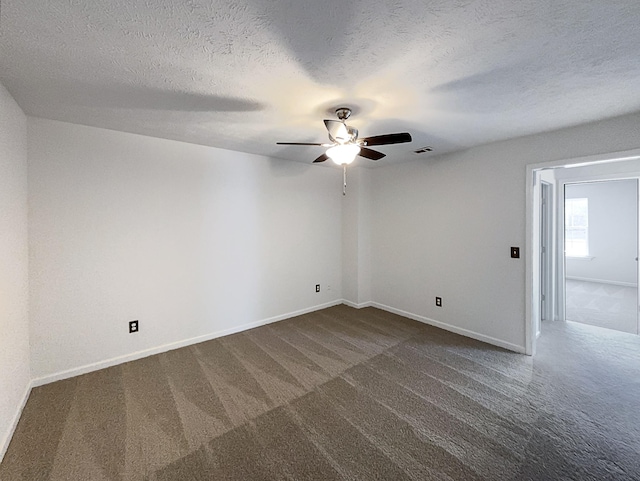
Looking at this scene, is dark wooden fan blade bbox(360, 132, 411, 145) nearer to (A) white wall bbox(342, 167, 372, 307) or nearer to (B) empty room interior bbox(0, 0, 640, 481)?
(B) empty room interior bbox(0, 0, 640, 481)

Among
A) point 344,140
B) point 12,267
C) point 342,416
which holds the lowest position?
point 342,416

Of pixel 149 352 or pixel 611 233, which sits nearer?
pixel 149 352

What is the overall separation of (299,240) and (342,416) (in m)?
2.60

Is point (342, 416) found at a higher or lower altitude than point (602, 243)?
lower

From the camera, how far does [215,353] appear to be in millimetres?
3059

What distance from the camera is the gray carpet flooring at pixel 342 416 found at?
164cm

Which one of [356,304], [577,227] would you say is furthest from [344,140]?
[577,227]

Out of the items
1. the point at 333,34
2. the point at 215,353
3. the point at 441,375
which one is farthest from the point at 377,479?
the point at 333,34

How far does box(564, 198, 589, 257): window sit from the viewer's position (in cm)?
668

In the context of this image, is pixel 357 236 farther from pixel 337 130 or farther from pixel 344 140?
pixel 337 130

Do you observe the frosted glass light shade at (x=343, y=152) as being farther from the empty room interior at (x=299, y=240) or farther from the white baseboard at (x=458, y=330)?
the white baseboard at (x=458, y=330)

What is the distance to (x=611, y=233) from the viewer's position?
629cm

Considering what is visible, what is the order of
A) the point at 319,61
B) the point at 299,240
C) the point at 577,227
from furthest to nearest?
1. the point at 577,227
2. the point at 299,240
3. the point at 319,61

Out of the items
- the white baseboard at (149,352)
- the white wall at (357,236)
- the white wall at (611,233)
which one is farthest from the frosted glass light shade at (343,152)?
the white wall at (611,233)
